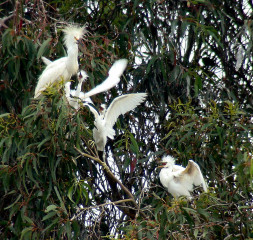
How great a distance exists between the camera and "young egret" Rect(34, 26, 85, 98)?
369 centimetres

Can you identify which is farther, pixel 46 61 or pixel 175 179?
pixel 175 179

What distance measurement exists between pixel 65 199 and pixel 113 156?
945 millimetres

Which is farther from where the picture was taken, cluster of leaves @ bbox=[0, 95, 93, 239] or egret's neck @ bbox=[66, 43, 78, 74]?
egret's neck @ bbox=[66, 43, 78, 74]

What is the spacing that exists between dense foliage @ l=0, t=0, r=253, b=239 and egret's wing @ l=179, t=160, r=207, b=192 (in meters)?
0.08

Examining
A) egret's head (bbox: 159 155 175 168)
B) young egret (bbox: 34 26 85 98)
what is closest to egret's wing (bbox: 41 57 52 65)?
young egret (bbox: 34 26 85 98)

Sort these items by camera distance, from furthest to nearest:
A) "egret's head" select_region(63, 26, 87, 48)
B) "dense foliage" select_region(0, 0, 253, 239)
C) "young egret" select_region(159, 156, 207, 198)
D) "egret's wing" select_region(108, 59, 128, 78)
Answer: "young egret" select_region(159, 156, 207, 198), "egret's wing" select_region(108, 59, 128, 78), "egret's head" select_region(63, 26, 87, 48), "dense foliage" select_region(0, 0, 253, 239)

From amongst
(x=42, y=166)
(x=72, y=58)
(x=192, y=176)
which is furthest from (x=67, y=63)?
(x=192, y=176)

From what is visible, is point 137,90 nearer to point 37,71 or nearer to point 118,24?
point 118,24

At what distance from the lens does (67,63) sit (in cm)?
376

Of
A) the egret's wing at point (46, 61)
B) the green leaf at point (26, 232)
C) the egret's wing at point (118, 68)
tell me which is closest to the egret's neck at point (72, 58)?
the egret's wing at point (46, 61)

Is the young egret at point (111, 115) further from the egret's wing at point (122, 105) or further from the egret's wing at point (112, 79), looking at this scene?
the egret's wing at point (112, 79)

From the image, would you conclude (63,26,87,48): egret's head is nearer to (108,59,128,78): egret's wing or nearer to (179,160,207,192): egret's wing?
(108,59,128,78): egret's wing

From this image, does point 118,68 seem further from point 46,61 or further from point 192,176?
point 192,176

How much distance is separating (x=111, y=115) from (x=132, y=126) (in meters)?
0.43
